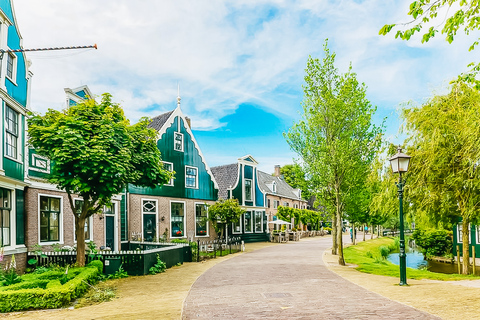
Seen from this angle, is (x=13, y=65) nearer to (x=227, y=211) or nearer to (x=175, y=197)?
(x=175, y=197)

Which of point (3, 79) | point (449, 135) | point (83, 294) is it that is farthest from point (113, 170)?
point (449, 135)

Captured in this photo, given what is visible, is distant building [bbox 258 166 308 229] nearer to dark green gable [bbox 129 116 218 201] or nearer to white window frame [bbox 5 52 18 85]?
dark green gable [bbox 129 116 218 201]

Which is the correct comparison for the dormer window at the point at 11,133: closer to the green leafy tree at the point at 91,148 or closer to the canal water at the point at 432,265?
the green leafy tree at the point at 91,148

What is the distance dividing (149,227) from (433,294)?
19.0 meters

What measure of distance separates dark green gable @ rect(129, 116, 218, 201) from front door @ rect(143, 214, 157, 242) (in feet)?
4.92

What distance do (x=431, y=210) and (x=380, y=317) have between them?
10.5m

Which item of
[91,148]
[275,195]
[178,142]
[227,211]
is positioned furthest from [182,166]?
[275,195]

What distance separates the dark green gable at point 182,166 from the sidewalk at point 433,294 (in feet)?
51.7

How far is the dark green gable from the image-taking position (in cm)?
2655

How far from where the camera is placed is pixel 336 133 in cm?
1848

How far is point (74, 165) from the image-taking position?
12.1 meters

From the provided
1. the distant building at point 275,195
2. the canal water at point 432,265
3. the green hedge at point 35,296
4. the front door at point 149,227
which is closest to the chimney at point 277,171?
the distant building at point 275,195

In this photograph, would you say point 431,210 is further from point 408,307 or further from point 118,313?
point 118,313

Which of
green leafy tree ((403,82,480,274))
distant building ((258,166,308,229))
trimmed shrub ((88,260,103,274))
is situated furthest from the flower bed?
distant building ((258,166,308,229))
